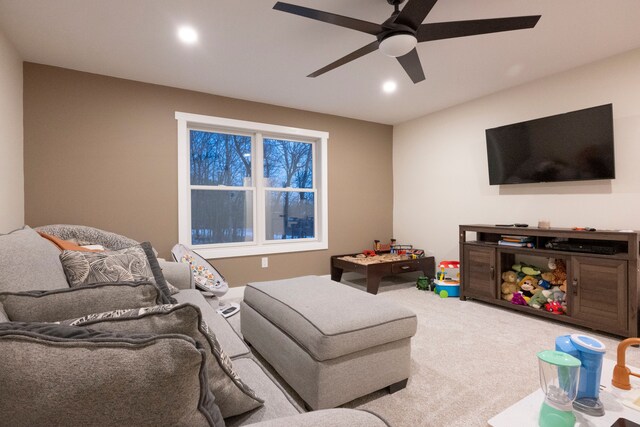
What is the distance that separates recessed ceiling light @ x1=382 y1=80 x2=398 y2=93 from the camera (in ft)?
11.3

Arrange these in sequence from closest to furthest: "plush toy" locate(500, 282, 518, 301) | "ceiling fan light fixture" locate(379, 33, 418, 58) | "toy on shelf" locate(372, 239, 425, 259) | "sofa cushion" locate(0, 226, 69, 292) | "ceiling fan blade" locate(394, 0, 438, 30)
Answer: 1. "sofa cushion" locate(0, 226, 69, 292)
2. "ceiling fan blade" locate(394, 0, 438, 30)
3. "ceiling fan light fixture" locate(379, 33, 418, 58)
4. "plush toy" locate(500, 282, 518, 301)
5. "toy on shelf" locate(372, 239, 425, 259)

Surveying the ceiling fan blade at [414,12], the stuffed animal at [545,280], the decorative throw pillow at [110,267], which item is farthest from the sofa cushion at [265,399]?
the stuffed animal at [545,280]

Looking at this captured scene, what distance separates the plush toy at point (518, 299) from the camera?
10.4 ft

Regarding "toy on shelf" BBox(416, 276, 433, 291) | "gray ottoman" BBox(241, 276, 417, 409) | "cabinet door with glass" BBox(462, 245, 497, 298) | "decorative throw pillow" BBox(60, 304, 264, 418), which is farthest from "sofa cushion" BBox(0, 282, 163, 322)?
"toy on shelf" BBox(416, 276, 433, 291)

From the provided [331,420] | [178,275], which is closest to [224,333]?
[331,420]

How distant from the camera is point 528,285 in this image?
10.5 feet

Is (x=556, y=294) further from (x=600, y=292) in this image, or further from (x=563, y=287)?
(x=600, y=292)

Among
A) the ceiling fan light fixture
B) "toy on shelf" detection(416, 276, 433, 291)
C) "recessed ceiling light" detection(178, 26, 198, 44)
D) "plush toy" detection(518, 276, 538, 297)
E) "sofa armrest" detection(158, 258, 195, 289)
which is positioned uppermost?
"recessed ceiling light" detection(178, 26, 198, 44)

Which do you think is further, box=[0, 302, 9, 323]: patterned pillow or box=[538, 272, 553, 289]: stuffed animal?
box=[538, 272, 553, 289]: stuffed animal

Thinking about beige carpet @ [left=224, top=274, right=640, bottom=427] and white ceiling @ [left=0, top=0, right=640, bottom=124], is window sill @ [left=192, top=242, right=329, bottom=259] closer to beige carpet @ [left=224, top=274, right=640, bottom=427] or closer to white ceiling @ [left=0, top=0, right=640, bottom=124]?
beige carpet @ [left=224, top=274, right=640, bottom=427]

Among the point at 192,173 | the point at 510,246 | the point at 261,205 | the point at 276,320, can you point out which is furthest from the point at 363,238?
the point at 276,320

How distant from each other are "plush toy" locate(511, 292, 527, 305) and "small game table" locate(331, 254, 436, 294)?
1215 mm

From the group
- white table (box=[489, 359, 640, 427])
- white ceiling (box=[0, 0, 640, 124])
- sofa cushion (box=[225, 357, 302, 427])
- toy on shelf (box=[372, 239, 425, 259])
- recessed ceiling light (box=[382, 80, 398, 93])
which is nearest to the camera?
sofa cushion (box=[225, 357, 302, 427])

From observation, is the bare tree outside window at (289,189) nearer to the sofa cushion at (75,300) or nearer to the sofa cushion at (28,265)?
the sofa cushion at (28,265)
